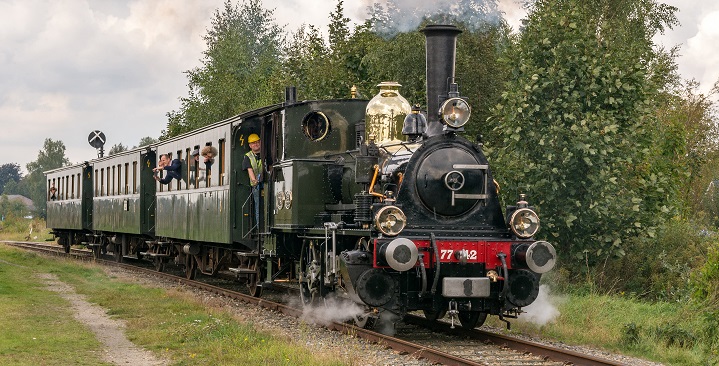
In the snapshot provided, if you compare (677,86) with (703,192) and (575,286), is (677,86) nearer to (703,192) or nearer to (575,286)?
(703,192)

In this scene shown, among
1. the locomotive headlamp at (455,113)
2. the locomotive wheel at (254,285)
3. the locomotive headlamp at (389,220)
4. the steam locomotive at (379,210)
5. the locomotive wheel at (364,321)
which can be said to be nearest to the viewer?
the locomotive headlamp at (389,220)

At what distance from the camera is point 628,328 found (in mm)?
11648

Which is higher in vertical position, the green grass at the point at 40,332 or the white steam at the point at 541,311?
the white steam at the point at 541,311

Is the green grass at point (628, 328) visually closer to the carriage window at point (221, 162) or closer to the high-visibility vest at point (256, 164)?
the high-visibility vest at point (256, 164)

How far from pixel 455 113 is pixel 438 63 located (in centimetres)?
83

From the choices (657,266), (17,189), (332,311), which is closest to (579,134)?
(657,266)

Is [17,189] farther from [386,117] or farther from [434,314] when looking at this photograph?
[434,314]

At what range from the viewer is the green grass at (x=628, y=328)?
11.2 m

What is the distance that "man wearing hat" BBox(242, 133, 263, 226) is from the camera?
15.7 m

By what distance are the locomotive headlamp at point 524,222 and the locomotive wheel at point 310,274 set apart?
113 inches

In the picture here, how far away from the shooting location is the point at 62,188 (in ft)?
126

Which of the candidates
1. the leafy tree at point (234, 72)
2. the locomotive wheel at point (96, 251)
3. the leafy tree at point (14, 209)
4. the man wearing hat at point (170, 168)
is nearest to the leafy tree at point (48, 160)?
the leafy tree at point (14, 209)

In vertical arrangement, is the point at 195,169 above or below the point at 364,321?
above

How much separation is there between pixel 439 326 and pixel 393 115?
3.02m
